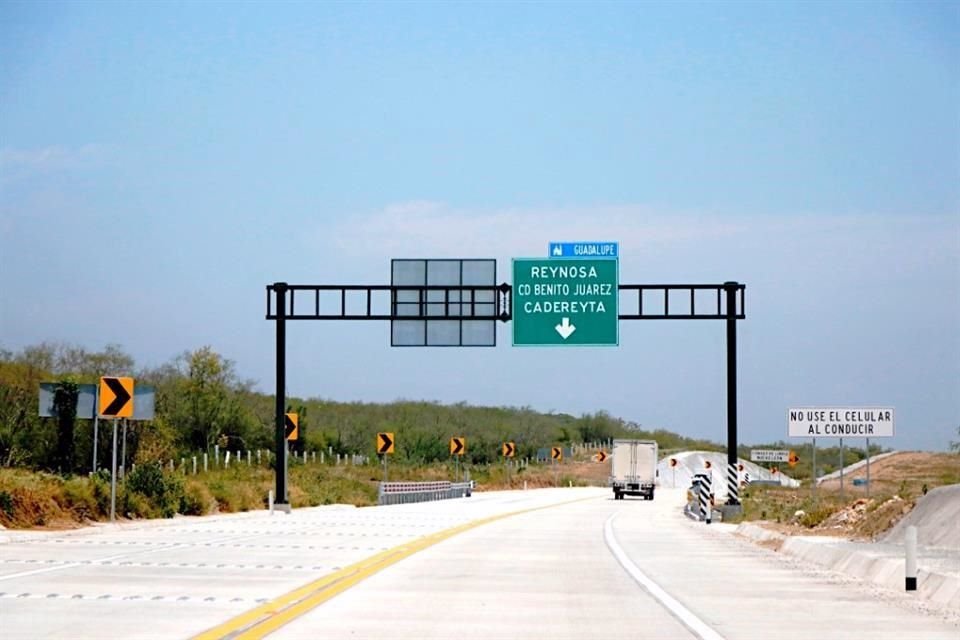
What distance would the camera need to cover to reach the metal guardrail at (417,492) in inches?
2461

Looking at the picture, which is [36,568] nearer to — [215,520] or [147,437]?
[215,520]

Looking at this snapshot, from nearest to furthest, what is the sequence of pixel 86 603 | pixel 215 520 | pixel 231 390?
pixel 86 603, pixel 215 520, pixel 231 390

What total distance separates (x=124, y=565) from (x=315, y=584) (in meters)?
4.10

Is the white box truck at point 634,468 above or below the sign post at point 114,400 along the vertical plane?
below

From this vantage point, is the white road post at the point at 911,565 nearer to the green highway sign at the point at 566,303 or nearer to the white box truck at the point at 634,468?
the green highway sign at the point at 566,303

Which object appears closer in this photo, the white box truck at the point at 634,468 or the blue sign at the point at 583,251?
the blue sign at the point at 583,251

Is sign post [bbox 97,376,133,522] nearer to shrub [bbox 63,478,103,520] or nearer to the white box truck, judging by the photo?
shrub [bbox 63,478,103,520]

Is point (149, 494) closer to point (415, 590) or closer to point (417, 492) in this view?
point (415, 590)

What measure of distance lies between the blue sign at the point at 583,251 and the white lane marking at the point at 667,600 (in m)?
18.9

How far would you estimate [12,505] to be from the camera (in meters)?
30.5

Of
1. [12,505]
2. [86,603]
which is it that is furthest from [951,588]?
[12,505]

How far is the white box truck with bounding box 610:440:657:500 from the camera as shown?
270 feet

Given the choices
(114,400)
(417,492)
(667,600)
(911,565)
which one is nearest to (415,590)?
(667,600)

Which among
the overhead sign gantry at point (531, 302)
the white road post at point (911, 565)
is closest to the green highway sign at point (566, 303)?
the overhead sign gantry at point (531, 302)
